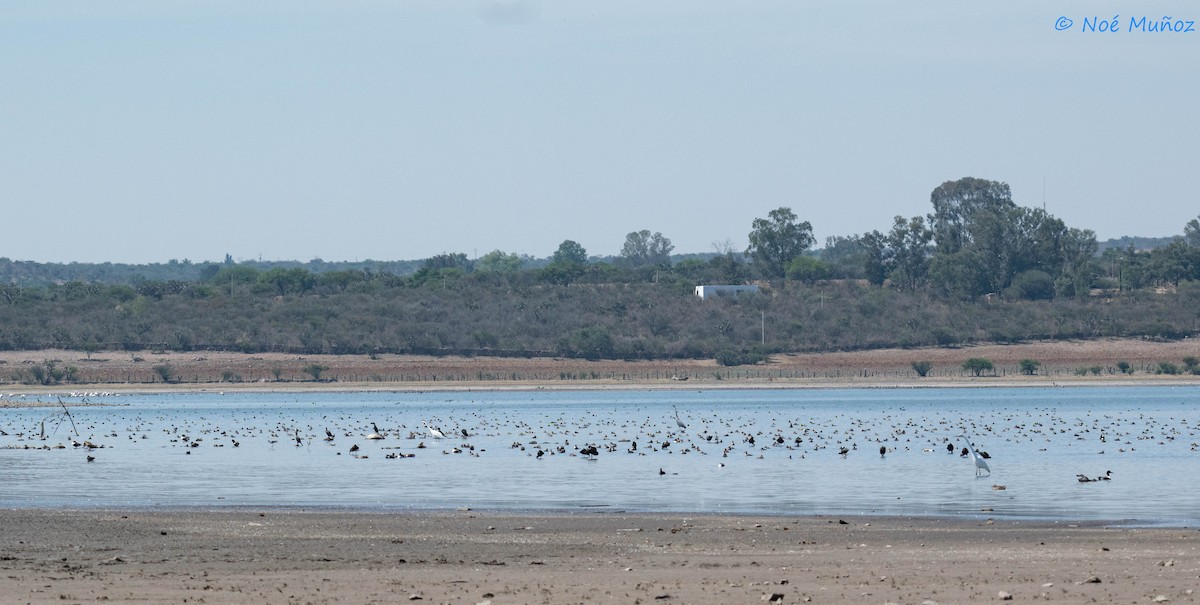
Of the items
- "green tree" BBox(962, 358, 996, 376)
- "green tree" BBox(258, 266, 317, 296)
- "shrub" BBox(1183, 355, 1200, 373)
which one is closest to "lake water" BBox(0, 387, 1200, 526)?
"shrub" BBox(1183, 355, 1200, 373)

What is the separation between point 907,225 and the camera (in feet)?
500

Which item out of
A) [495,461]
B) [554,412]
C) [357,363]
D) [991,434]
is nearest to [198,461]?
[495,461]

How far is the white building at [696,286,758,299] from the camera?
145m

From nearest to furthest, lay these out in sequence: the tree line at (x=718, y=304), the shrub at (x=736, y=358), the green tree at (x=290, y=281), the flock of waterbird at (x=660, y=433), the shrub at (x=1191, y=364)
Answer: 1. the flock of waterbird at (x=660, y=433)
2. the shrub at (x=1191, y=364)
3. the shrub at (x=736, y=358)
4. the tree line at (x=718, y=304)
5. the green tree at (x=290, y=281)

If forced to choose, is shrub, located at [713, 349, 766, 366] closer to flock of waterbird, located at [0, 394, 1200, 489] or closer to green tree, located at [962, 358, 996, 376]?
green tree, located at [962, 358, 996, 376]

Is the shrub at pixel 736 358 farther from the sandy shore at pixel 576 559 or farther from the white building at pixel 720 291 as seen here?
the sandy shore at pixel 576 559

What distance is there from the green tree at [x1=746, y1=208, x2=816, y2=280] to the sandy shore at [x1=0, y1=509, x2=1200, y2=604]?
142 metres

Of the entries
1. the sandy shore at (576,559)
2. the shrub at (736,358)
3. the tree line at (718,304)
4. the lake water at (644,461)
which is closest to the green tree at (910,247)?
the tree line at (718,304)

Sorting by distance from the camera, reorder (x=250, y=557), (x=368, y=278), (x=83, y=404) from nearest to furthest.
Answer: (x=250, y=557) → (x=83, y=404) → (x=368, y=278)

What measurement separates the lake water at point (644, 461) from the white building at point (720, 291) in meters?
73.6

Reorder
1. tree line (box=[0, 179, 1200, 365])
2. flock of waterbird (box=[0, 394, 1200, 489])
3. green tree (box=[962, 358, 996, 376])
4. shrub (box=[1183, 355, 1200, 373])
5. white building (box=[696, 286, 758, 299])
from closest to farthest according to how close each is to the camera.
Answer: flock of waterbird (box=[0, 394, 1200, 489])
shrub (box=[1183, 355, 1200, 373])
green tree (box=[962, 358, 996, 376])
tree line (box=[0, 179, 1200, 365])
white building (box=[696, 286, 758, 299])

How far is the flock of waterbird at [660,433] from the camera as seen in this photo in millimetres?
40412

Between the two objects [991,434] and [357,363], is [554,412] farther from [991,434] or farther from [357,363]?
[357,363]

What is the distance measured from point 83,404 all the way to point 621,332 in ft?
174
